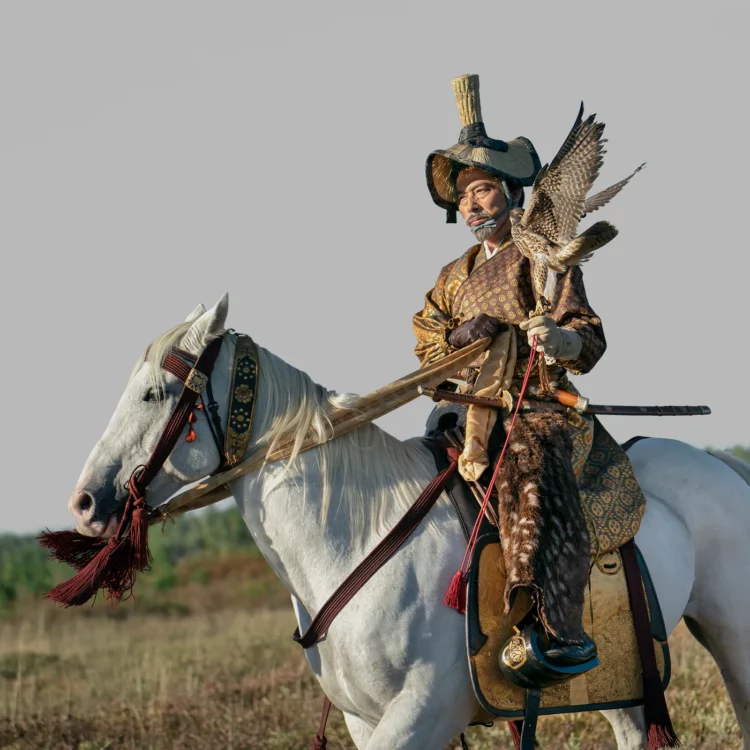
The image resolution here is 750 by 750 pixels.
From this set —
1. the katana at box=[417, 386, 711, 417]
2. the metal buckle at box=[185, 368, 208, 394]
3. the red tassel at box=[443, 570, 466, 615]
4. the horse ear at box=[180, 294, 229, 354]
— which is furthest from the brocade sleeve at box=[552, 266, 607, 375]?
the metal buckle at box=[185, 368, 208, 394]

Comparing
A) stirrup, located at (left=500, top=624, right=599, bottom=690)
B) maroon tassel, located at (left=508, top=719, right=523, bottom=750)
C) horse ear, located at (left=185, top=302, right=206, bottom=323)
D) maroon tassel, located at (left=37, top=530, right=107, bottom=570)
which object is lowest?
maroon tassel, located at (left=508, top=719, right=523, bottom=750)

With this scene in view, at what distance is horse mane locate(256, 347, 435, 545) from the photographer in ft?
16.3

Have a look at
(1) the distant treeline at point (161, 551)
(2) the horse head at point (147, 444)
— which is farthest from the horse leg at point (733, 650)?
(1) the distant treeline at point (161, 551)

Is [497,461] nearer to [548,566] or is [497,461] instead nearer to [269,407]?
[548,566]

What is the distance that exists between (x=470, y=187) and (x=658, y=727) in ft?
8.97

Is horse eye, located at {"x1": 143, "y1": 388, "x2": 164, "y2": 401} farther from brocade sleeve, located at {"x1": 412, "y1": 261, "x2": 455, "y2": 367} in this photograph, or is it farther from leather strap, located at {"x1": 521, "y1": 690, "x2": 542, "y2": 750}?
leather strap, located at {"x1": 521, "y1": 690, "x2": 542, "y2": 750}

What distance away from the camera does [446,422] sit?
219 inches

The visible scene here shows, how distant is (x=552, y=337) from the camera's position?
4.86m

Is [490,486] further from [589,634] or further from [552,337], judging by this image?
[589,634]

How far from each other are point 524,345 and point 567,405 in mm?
338

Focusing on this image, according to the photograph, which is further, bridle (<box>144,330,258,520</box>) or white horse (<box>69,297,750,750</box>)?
bridle (<box>144,330,258,520</box>)

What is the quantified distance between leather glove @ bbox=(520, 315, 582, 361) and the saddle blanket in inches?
33.1

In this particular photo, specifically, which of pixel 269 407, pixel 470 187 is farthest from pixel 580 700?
pixel 470 187

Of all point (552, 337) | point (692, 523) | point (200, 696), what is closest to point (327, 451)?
point (552, 337)
